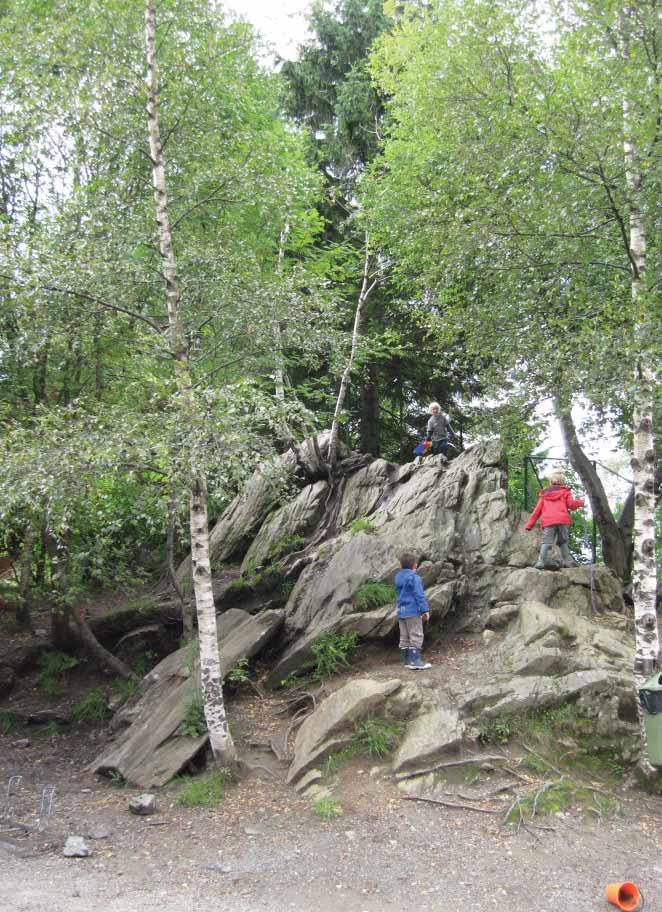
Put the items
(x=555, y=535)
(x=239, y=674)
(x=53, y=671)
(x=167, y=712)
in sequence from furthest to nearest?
(x=53, y=671)
(x=555, y=535)
(x=239, y=674)
(x=167, y=712)

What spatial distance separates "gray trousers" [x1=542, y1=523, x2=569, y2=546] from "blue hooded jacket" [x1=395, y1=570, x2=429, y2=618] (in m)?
2.74

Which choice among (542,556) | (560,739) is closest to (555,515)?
(542,556)

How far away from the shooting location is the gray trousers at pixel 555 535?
11062mm

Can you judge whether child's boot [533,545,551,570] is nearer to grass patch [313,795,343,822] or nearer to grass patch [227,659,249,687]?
grass patch [227,659,249,687]

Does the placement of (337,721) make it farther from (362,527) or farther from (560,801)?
(362,527)

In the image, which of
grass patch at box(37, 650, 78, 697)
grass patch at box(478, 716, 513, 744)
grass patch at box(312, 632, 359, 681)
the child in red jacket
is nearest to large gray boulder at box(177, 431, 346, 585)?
grass patch at box(37, 650, 78, 697)

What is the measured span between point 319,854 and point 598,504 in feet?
31.0

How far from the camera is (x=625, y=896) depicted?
225 inches

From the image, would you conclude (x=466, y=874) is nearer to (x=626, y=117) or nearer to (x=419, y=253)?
(x=626, y=117)

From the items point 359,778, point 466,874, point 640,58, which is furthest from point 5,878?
point 640,58

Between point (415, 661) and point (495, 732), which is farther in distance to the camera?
point (415, 661)

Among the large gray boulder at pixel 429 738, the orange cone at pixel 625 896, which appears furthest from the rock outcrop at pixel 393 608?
the orange cone at pixel 625 896

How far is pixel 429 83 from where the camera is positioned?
14.1 meters

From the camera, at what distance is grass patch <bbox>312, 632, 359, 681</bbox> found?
10.1 metres
